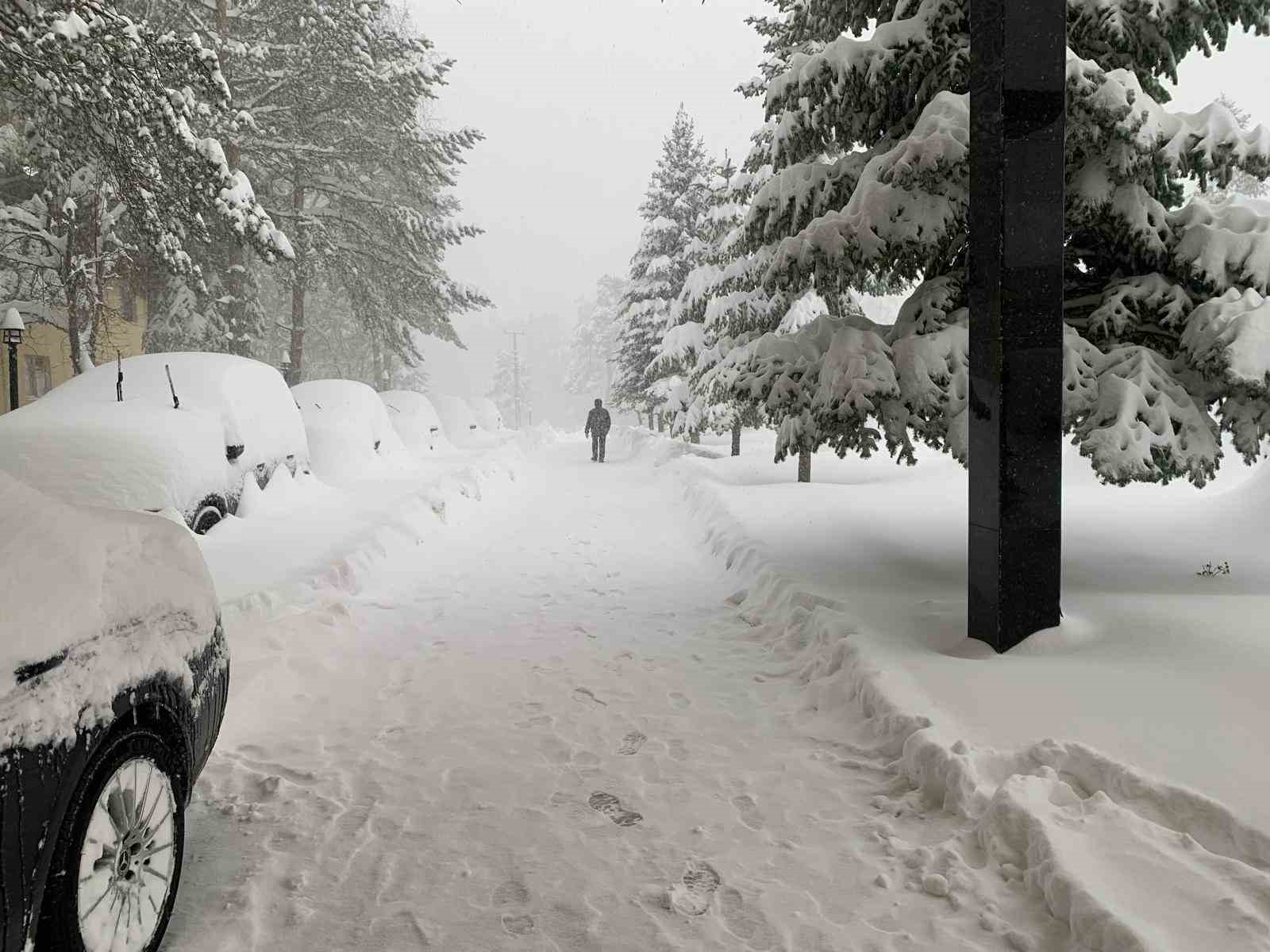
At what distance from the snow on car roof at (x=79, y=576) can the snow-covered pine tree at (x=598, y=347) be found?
59.2m

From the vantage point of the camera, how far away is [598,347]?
2790 inches

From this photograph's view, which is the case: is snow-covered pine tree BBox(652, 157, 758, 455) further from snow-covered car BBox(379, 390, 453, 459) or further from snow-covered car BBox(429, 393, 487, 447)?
snow-covered car BBox(429, 393, 487, 447)

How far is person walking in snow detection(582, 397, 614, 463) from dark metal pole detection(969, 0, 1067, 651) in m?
17.7

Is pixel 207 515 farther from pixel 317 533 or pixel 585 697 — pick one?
pixel 585 697

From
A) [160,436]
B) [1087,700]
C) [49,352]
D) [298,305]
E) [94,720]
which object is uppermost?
[298,305]

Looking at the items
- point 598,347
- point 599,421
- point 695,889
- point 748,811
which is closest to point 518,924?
point 695,889

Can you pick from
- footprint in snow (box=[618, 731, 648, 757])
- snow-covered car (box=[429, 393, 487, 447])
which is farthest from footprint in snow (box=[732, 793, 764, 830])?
snow-covered car (box=[429, 393, 487, 447])

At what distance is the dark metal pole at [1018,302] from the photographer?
4.84m

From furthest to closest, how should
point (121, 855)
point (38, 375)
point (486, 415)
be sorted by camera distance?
point (486, 415)
point (38, 375)
point (121, 855)

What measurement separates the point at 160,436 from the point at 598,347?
6422cm

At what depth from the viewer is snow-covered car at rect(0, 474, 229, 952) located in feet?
6.58

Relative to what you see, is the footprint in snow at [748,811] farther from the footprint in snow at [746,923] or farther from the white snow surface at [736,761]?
the footprint in snow at [746,923]

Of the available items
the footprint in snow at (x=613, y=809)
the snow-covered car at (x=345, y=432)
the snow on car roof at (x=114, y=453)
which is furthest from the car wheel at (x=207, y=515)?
the footprint in snow at (x=613, y=809)

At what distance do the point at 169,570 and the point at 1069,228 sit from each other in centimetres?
700
